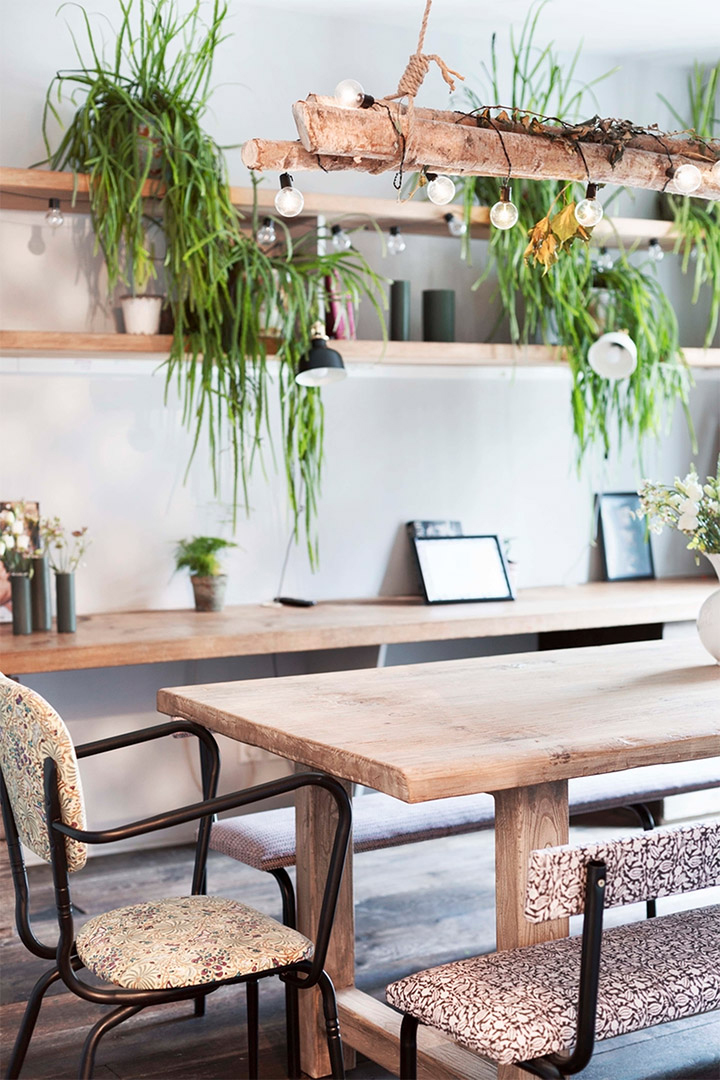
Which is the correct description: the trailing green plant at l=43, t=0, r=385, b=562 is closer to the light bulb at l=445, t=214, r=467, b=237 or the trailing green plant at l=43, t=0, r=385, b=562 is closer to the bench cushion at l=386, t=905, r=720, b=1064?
the light bulb at l=445, t=214, r=467, b=237

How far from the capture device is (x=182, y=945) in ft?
6.70

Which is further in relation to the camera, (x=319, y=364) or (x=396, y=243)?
(x=396, y=243)

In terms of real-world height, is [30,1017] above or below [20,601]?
below

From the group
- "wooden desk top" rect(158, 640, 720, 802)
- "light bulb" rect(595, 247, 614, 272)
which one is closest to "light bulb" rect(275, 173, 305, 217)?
"wooden desk top" rect(158, 640, 720, 802)

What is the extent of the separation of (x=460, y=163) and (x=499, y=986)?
1.56 meters

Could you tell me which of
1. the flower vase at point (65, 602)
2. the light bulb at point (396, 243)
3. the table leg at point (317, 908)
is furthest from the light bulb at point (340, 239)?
the table leg at point (317, 908)

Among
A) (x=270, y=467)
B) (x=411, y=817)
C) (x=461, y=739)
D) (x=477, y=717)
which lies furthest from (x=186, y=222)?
(x=461, y=739)

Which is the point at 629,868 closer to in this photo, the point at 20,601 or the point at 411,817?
the point at 411,817

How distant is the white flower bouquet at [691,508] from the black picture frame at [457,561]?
148cm

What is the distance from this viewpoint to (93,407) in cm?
415

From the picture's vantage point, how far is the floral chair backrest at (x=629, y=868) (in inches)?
67.6

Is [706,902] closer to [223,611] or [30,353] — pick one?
[223,611]

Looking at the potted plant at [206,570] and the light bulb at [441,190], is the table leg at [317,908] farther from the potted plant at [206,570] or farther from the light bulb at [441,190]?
the potted plant at [206,570]

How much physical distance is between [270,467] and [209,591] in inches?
A: 21.7
